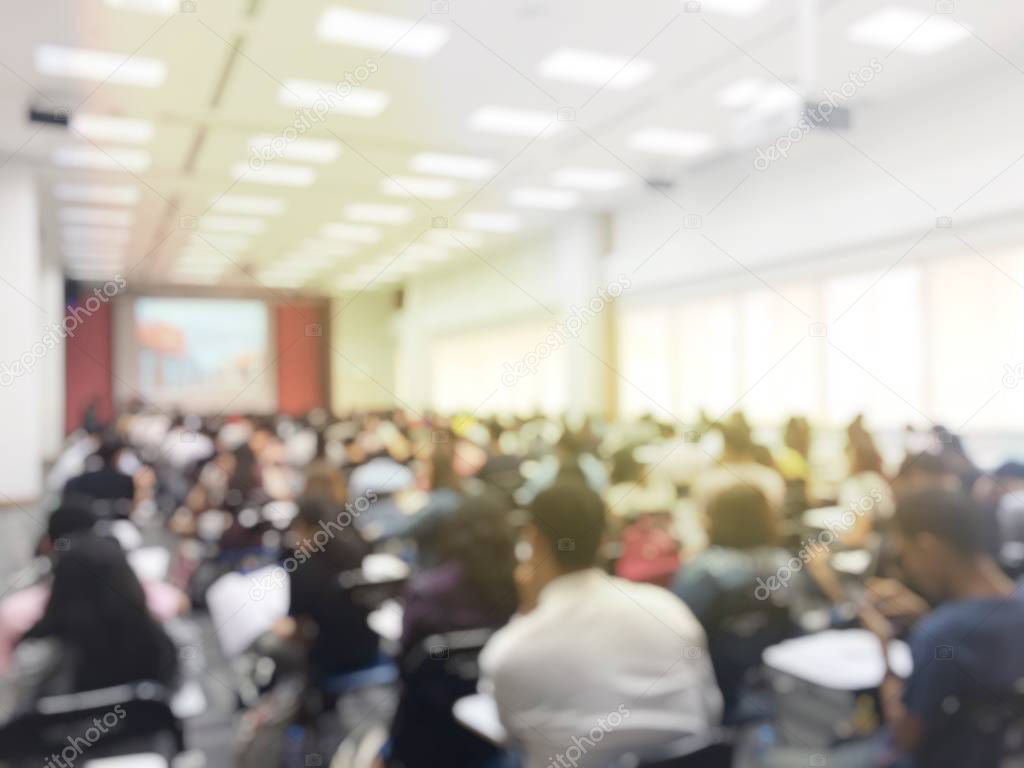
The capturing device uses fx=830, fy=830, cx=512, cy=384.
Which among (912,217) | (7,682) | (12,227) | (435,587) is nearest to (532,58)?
(912,217)

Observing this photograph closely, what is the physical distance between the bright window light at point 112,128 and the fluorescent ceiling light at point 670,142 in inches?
183

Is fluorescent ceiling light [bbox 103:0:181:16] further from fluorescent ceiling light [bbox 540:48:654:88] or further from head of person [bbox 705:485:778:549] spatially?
head of person [bbox 705:485:778:549]

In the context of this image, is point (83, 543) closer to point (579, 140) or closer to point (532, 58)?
point (532, 58)

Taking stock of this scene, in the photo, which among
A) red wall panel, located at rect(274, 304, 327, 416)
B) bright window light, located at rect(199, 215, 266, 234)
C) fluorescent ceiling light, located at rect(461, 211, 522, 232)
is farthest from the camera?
red wall panel, located at rect(274, 304, 327, 416)

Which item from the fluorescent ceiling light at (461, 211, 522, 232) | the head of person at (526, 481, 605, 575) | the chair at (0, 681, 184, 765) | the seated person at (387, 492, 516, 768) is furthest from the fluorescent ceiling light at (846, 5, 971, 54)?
the fluorescent ceiling light at (461, 211, 522, 232)

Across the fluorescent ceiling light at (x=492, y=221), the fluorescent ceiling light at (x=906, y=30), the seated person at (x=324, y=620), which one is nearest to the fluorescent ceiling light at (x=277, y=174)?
the fluorescent ceiling light at (x=492, y=221)

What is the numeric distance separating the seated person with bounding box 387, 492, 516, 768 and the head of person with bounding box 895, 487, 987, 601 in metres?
1.19

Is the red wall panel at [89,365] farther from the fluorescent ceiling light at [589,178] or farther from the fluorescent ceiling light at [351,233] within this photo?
the fluorescent ceiling light at [589,178]

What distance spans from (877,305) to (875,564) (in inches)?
203

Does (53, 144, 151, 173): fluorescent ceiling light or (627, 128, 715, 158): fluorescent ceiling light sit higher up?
(627, 128, 715, 158): fluorescent ceiling light

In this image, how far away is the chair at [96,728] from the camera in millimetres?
1867

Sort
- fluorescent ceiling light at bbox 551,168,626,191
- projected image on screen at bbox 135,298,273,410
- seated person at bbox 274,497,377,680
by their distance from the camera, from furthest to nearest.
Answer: projected image on screen at bbox 135,298,273,410
fluorescent ceiling light at bbox 551,168,626,191
seated person at bbox 274,497,377,680

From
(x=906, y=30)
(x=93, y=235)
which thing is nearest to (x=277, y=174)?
(x=93, y=235)

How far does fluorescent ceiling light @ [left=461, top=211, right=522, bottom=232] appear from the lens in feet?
38.1
